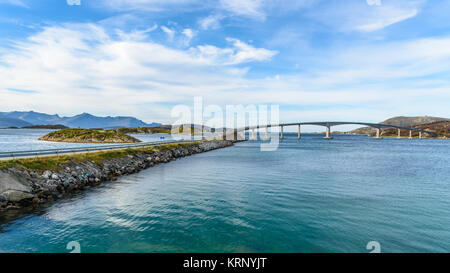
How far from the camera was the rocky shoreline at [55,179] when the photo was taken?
18.4 meters

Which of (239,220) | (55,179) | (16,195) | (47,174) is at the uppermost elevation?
(47,174)

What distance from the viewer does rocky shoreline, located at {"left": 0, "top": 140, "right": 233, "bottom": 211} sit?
1836cm

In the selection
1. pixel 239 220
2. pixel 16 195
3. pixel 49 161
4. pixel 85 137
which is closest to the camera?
pixel 239 220

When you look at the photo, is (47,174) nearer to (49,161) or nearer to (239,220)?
(49,161)

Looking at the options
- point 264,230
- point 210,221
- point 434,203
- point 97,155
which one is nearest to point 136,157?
point 97,155

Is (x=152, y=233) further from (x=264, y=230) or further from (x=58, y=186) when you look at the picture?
(x=58, y=186)

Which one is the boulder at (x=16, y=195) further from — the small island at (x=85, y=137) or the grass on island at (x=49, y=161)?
the small island at (x=85, y=137)

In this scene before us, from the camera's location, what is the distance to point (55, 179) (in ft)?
75.7

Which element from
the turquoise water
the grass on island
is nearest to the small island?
the grass on island

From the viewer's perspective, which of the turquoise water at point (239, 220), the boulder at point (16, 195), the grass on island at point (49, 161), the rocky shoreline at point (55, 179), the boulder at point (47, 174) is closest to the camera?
the turquoise water at point (239, 220)

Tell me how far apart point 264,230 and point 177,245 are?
532 cm

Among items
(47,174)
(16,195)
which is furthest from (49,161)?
(16,195)

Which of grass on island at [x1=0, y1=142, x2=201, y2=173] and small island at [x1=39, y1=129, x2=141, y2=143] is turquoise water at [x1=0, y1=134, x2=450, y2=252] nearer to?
grass on island at [x1=0, y1=142, x2=201, y2=173]

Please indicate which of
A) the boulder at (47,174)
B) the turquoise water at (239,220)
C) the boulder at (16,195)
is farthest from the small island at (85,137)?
the boulder at (16,195)
